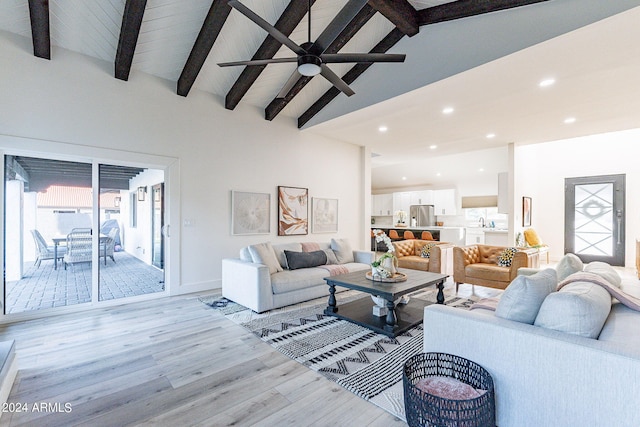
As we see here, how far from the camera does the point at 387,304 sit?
317 cm

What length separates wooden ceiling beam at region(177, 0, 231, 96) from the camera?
10.9 feet

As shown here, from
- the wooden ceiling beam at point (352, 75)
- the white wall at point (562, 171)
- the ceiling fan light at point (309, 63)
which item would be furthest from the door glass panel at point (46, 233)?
the white wall at point (562, 171)

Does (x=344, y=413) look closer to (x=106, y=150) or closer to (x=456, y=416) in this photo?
(x=456, y=416)

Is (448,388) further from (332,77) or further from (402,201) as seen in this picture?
(402,201)

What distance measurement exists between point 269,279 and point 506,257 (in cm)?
372

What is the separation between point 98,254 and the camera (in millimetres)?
4062

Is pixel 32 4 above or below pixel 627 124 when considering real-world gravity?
above

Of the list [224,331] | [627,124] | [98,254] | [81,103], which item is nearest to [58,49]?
[81,103]

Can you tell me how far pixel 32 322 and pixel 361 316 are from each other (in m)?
3.85

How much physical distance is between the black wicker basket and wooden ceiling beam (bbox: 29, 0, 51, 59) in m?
4.75

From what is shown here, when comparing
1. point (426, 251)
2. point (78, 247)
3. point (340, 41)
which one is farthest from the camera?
point (426, 251)

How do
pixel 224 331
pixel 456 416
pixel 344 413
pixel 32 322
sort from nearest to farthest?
pixel 456 416, pixel 344 413, pixel 224 331, pixel 32 322

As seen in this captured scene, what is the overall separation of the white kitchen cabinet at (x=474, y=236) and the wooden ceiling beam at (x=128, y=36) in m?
8.91

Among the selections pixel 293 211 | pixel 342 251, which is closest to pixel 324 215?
pixel 293 211
